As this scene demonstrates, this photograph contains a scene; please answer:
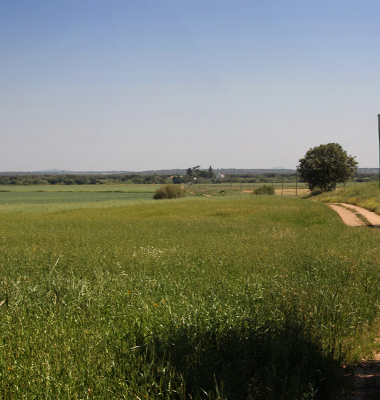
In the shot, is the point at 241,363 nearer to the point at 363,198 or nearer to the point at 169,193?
the point at 363,198

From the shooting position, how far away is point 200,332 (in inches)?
182

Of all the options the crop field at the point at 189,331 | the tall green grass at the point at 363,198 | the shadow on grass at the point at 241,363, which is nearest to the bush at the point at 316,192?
the tall green grass at the point at 363,198

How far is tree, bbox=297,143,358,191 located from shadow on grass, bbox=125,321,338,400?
197ft

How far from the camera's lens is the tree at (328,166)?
6072 centimetres

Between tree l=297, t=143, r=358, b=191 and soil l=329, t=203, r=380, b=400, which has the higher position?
tree l=297, t=143, r=358, b=191

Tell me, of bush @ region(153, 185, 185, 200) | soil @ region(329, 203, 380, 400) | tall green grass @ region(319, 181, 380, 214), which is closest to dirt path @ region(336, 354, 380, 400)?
soil @ region(329, 203, 380, 400)

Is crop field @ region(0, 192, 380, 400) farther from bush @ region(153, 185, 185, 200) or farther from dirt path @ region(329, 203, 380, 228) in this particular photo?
bush @ region(153, 185, 185, 200)

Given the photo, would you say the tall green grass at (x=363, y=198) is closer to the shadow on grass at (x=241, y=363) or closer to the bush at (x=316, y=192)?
the bush at (x=316, y=192)

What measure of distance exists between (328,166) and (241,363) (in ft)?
Result: 202

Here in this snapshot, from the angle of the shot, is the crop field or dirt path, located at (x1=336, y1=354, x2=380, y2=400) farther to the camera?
dirt path, located at (x1=336, y1=354, x2=380, y2=400)

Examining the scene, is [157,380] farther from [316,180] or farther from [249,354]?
[316,180]

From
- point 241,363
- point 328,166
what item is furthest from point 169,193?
point 241,363

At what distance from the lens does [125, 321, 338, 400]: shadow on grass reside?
3.54 meters

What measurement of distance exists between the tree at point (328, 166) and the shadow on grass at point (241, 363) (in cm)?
6000
